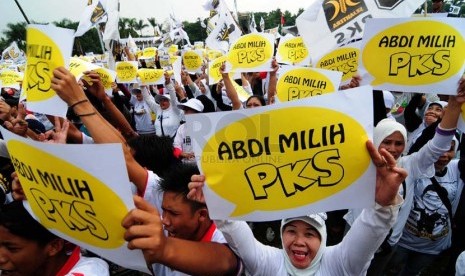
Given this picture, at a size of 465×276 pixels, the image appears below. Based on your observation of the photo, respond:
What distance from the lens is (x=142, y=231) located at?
115 centimetres

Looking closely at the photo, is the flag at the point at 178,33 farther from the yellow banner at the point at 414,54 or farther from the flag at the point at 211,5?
the yellow banner at the point at 414,54

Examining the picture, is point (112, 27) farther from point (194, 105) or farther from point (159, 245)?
point (159, 245)

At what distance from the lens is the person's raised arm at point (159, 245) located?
3.77 feet

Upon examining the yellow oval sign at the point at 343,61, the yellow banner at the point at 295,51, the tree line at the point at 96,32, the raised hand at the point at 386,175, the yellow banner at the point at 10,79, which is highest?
the raised hand at the point at 386,175

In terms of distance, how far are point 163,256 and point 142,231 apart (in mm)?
124

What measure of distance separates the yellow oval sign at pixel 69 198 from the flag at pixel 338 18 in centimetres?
286

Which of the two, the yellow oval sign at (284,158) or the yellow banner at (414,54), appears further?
the yellow banner at (414,54)

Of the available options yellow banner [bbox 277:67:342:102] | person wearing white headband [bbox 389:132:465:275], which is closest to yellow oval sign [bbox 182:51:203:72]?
yellow banner [bbox 277:67:342:102]

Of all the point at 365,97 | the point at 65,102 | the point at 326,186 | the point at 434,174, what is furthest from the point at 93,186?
the point at 434,174

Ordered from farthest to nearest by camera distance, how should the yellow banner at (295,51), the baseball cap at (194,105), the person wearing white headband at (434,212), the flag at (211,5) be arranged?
1. the flag at (211,5)
2. the yellow banner at (295,51)
3. the baseball cap at (194,105)
4. the person wearing white headband at (434,212)

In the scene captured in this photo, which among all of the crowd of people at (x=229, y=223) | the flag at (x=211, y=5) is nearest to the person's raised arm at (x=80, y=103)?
the crowd of people at (x=229, y=223)

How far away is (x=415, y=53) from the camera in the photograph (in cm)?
261

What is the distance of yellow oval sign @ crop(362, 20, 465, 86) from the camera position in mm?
2504

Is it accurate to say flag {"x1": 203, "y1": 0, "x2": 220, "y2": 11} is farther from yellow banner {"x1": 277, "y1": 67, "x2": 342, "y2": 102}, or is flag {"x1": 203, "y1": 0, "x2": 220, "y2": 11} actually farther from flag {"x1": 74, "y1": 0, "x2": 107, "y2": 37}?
yellow banner {"x1": 277, "y1": 67, "x2": 342, "y2": 102}
